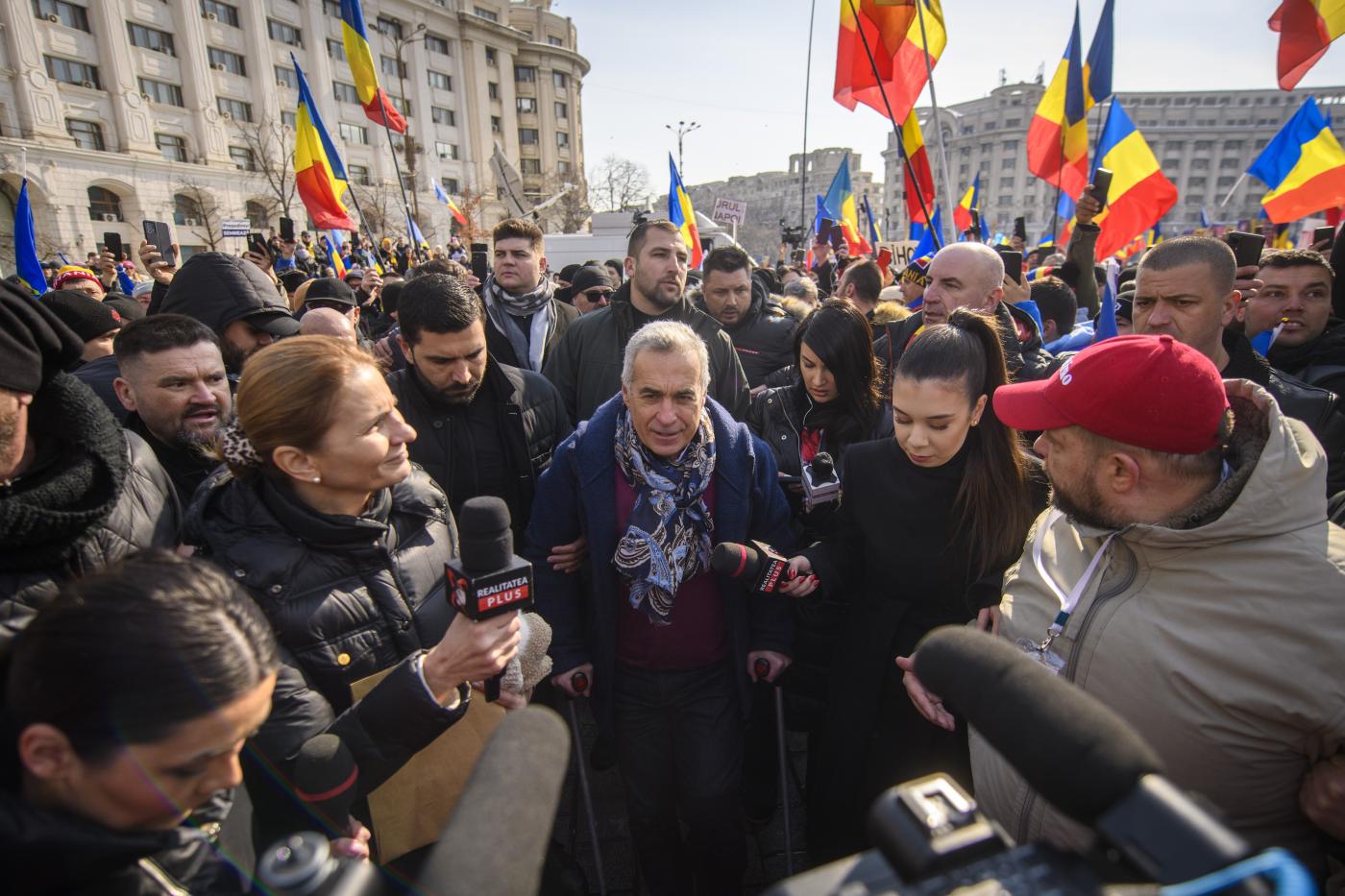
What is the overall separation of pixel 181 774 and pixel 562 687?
1527 mm

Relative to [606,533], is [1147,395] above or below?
above

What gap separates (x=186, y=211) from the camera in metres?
34.3

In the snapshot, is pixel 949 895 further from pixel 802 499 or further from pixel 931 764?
pixel 802 499

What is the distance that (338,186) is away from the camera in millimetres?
8352

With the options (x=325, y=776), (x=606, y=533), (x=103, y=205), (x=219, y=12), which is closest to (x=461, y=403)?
(x=606, y=533)

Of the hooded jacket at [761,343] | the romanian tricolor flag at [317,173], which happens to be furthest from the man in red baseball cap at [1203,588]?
the romanian tricolor flag at [317,173]

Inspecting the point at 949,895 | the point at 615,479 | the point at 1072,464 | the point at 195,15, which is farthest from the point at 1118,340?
the point at 195,15

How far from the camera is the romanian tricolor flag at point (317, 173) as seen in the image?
7715 millimetres

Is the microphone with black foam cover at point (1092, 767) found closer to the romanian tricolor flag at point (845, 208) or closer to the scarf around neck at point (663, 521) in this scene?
the scarf around neck at point (663, 521)

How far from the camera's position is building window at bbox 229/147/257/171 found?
120 feet

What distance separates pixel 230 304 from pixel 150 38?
44.7 meters

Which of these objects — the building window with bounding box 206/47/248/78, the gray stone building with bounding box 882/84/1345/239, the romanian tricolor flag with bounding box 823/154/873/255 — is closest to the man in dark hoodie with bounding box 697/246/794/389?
the romanian tricolor flag with bounding box 823/154/873/255

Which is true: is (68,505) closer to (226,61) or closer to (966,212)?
(966,212)

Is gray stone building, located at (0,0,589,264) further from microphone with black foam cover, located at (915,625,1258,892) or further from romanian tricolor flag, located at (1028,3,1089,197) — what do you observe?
microphone with black foam cover, located at (915,625,1258,892)
